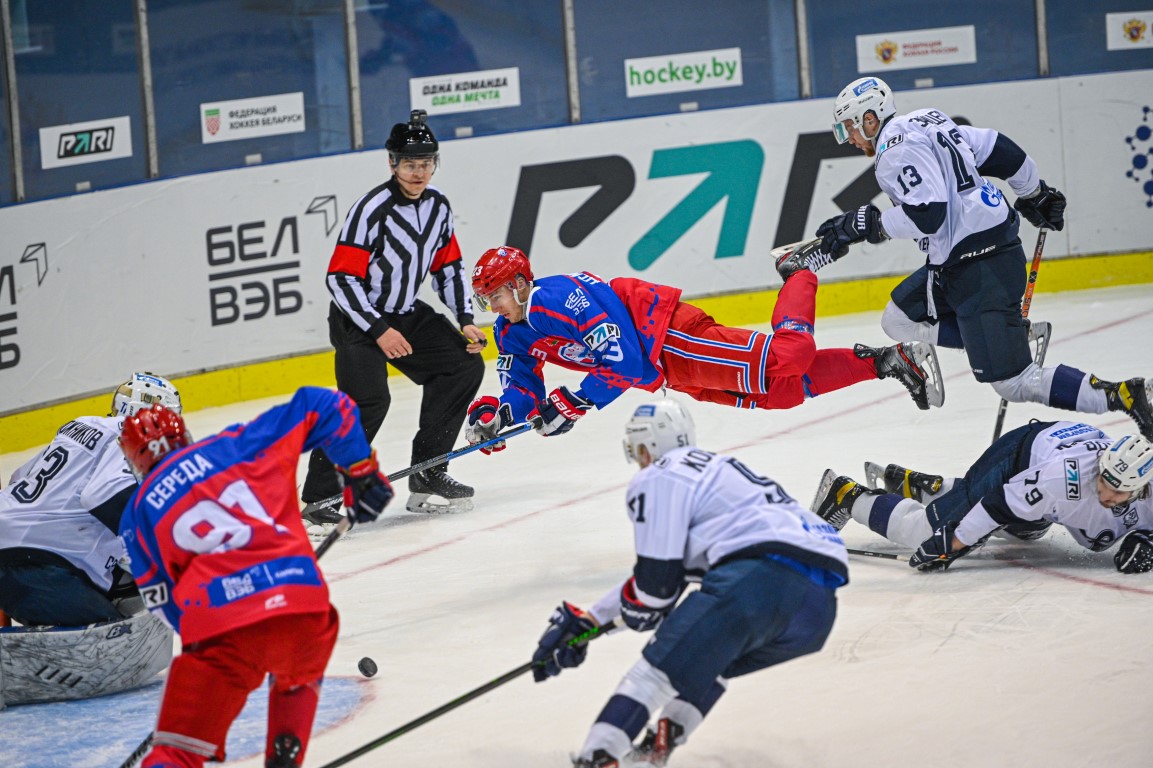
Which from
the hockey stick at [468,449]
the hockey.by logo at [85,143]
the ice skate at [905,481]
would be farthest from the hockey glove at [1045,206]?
the hockey.by logo at [85,143]

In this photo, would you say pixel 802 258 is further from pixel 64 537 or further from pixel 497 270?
pixel 64 537

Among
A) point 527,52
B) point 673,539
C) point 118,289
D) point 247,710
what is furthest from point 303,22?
point 673,539

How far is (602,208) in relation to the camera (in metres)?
9.29

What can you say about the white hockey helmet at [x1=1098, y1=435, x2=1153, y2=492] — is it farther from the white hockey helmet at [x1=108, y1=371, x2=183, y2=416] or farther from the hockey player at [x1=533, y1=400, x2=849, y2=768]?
the white hockey helmet at [x1=108, y1=371, x2=183, y2=416]

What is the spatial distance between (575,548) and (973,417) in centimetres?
226

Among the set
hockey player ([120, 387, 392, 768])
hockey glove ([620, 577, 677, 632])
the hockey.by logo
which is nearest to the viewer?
hockey player ([120, 387, 392, 768])

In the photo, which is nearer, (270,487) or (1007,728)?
(270,487)

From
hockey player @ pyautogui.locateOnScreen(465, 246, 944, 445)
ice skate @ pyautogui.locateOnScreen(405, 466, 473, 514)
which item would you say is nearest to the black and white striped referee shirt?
ice skate @ pyautogui.locateOnScreen(405, 466, 473, 514)

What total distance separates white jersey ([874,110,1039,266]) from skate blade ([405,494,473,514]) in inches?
81.9

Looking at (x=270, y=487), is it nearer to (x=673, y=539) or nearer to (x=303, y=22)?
(x=673, y=539)

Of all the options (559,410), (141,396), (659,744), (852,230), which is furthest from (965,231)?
(141,396)

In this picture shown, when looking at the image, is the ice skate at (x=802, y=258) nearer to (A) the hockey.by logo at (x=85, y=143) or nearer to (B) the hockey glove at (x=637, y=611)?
(B) the hockey glove at (x=637, y=611)

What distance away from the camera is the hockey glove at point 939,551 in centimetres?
465

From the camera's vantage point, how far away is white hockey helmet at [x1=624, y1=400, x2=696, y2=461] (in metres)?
3.36
